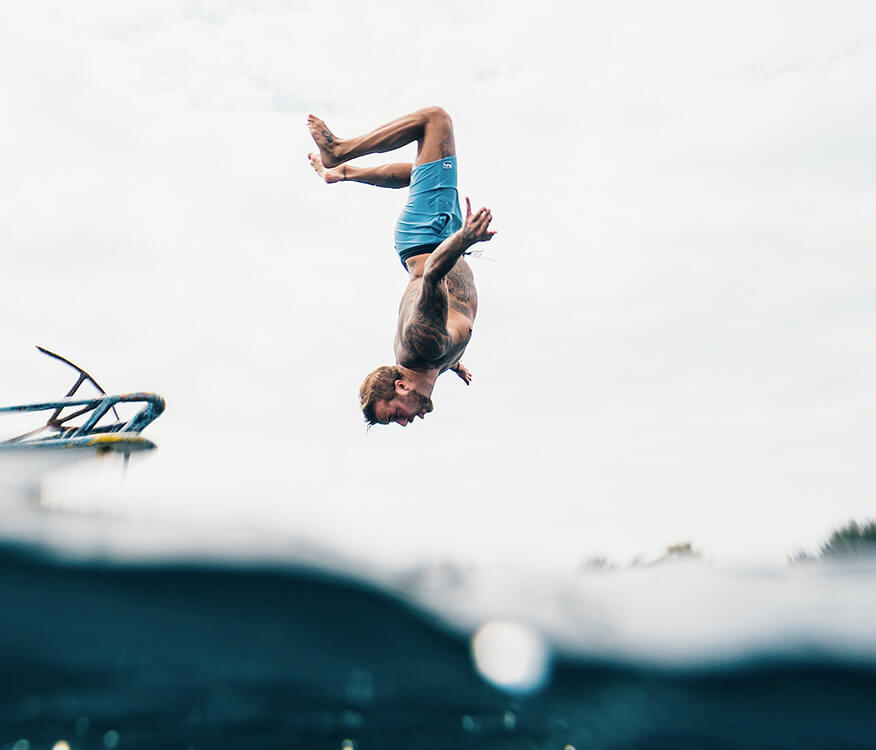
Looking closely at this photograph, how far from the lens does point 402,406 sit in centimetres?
551

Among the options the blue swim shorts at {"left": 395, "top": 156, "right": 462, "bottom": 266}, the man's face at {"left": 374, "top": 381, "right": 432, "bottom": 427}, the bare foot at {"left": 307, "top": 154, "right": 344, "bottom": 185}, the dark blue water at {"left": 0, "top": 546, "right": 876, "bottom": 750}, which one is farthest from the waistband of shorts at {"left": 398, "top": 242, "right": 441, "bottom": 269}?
the dark blue water at {"left": 0, "top": 546, "right": 876, "bottom": 750}

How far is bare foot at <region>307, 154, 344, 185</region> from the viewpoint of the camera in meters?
6.56

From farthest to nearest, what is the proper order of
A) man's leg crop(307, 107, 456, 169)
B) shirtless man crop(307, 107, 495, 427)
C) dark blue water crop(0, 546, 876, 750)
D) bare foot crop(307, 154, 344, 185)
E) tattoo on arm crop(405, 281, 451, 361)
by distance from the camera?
bare foot crop(307, 154, 344, 185), man's leg crop(307, 107, 456, 169), shirtless man crop(307, 107, 495, 427), tattoo on arm crop(405, 281, 451, 361), dark blue water crop(0, 546, 876, 750)

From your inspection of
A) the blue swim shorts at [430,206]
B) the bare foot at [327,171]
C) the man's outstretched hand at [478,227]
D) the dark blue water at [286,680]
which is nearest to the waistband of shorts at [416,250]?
the blue swim shorts at [430,206]

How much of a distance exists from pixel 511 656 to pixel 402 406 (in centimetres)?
239

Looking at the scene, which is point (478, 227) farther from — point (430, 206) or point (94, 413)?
point (94, 413)

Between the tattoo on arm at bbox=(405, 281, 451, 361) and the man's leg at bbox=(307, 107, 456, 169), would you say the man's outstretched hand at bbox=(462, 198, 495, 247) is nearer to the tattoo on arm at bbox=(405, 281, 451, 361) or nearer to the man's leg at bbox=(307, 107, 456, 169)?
the tattoo on arm at bbox=(405, 281, 451, 361)

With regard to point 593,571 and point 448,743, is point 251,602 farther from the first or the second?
point 593,571

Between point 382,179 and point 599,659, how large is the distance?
5279mm

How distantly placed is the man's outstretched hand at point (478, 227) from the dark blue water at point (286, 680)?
3.08 m

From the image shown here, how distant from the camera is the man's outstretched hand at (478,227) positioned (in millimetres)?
4238

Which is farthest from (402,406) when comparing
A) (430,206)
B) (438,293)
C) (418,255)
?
(430,206)

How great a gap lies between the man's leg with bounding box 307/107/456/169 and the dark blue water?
4044 millimetres

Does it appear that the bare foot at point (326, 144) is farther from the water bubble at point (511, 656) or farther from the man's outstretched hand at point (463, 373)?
the water bubble at point (511, 656)
